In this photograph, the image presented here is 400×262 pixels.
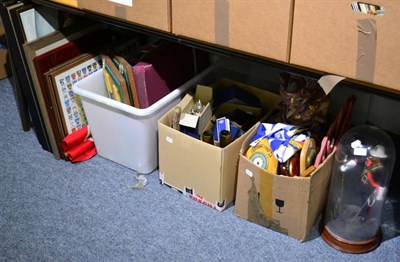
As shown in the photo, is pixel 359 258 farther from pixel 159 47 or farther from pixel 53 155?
pixel 53 155

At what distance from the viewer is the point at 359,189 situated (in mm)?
1597

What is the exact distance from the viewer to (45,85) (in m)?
1.94

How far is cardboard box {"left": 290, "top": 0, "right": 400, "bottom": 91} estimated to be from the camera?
121 centimetres

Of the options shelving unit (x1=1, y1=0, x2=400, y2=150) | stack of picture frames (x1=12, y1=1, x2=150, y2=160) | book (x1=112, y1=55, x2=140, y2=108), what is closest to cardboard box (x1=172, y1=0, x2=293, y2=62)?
shelving unit (x1=1, y1=0, x2=400, y2=150)

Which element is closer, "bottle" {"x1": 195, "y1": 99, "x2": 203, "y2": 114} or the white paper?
the white paper

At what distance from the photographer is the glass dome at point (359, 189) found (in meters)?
1.55

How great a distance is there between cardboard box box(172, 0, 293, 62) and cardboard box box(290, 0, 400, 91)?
1.4 inches

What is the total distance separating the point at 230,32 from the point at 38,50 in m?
0.83

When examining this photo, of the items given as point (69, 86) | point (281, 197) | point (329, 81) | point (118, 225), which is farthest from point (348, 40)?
point (69, 86)

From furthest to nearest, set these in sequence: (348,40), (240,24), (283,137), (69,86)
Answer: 1. (69,86)
2. (283,137)
3. (240,24)
4. (348,40)

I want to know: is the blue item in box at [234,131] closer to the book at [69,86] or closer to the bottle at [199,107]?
the bottle at [199,107]

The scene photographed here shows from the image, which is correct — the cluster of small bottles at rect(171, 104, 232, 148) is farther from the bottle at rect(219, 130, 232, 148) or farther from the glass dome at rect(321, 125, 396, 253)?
the glass dome at rect(321, 125, 396, 253)

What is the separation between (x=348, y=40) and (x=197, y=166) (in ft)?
2.36

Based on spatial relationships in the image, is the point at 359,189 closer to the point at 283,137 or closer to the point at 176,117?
the point at 283,137
